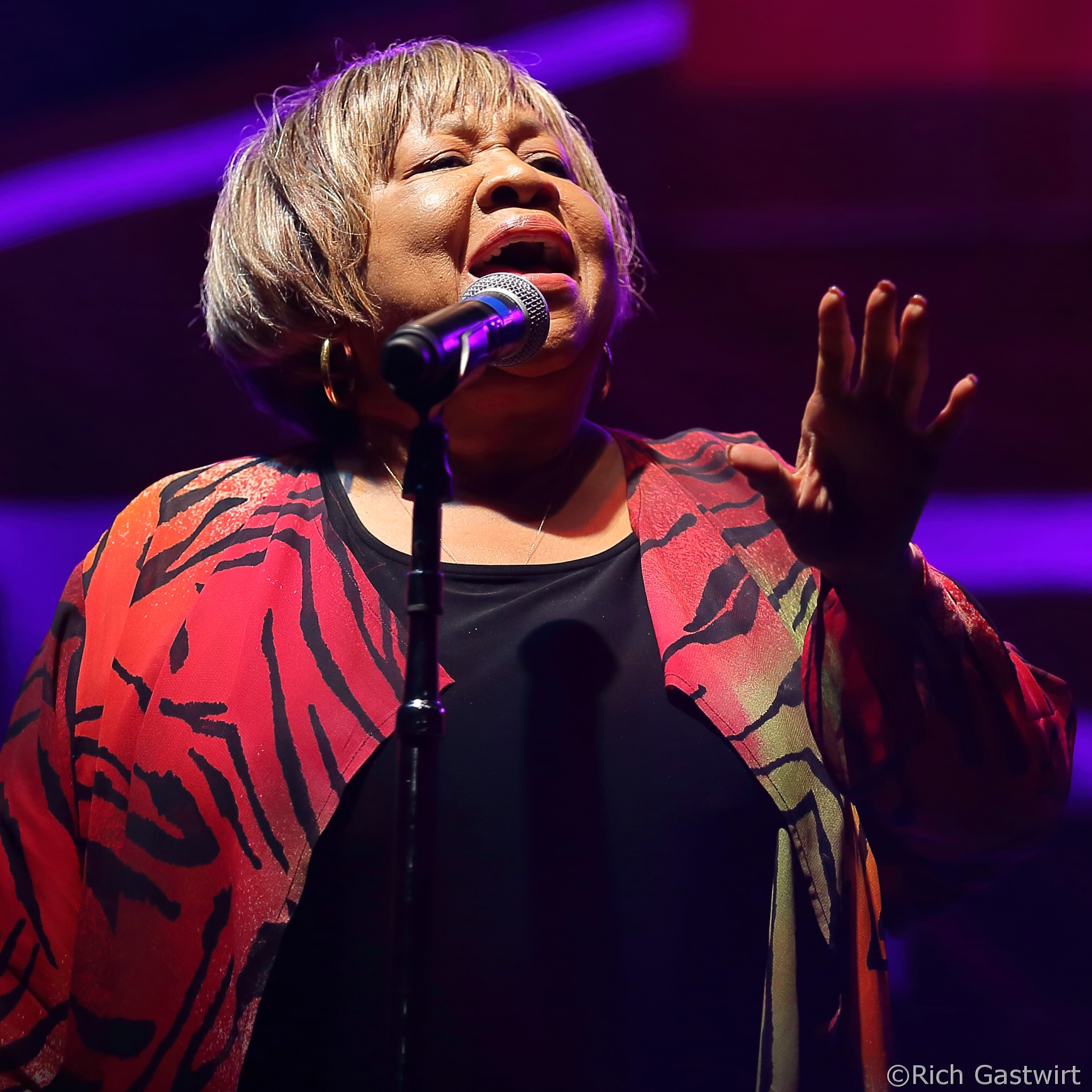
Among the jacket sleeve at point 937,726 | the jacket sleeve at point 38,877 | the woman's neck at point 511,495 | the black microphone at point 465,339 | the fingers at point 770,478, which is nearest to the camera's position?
the black microphone at point 465,339

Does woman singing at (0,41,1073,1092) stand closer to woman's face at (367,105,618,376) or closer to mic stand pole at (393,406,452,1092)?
woman's face at (367,105,618,376)

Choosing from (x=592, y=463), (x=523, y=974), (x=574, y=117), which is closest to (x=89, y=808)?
(x=523, y=974)

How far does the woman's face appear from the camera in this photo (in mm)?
1244

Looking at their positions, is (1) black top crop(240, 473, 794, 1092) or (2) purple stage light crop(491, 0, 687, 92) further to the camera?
(2) purple stage light crop(491, 0, 687, 92)

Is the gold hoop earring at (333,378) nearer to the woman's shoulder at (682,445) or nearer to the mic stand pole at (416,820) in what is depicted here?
the woman's shoulder at (682,445)

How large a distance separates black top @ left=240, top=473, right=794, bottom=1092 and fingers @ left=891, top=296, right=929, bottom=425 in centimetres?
44

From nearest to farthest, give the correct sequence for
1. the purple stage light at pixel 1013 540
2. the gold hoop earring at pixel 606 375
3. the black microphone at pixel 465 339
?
the black microphone at pixel 465 339 → the gold hoop earring at pixel 606 375 → the purple stage light at pixel 1013 540

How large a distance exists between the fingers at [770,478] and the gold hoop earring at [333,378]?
25.3 inches

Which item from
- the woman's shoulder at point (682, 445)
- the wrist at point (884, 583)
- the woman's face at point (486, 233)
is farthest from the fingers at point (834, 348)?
the woman's shoulder at point (682, 445)

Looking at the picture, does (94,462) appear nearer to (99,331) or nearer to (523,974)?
(99,331)

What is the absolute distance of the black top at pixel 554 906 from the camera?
112 cm

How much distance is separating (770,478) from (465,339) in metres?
0.29

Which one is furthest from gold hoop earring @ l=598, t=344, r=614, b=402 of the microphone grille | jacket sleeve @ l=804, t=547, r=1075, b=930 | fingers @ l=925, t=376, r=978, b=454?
fingers @ l=925, t=376, r=978, b=454

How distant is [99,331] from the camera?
1906 mm
